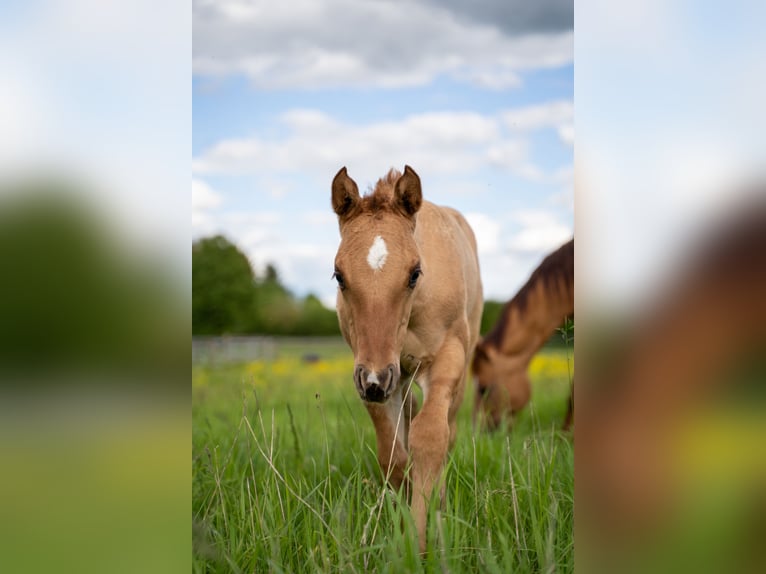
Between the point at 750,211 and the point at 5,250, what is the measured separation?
2016 millimetres

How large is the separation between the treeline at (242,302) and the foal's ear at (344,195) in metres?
19.8

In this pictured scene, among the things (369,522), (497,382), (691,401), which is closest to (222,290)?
(497,382)

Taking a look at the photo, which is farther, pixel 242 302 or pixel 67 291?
pixel 242 302

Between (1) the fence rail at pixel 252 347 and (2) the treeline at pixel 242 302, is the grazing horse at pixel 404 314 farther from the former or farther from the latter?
(2) the treeline at pixel 242 302

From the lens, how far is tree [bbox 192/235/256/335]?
26.4 metres

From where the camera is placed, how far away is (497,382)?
24.6 feet


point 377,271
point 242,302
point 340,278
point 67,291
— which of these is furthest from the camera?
point 242,302

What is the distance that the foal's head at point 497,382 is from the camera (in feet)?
24.2

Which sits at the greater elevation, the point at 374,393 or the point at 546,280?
the point at 546,280

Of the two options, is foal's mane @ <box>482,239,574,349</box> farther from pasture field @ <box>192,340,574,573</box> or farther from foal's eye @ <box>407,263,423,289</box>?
foal's eye @ <box>407,263,423,289</box>

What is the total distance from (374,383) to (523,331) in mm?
4833

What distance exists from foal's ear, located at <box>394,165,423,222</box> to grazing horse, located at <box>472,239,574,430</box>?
13.1 feet

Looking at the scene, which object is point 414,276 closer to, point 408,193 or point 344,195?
point 408,193

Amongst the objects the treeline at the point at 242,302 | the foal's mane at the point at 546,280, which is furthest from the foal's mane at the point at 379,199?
the treeline at the point at 242,302
